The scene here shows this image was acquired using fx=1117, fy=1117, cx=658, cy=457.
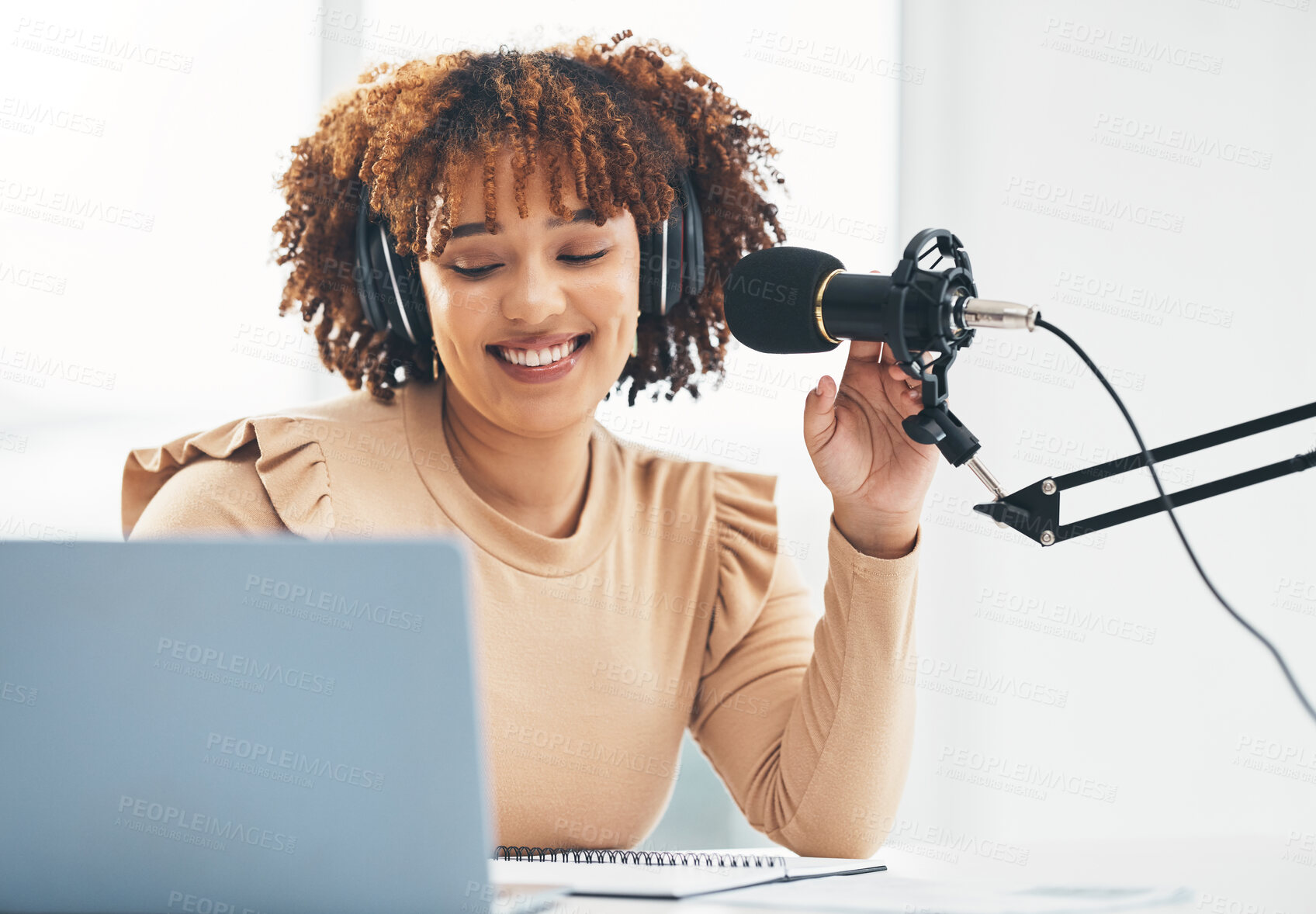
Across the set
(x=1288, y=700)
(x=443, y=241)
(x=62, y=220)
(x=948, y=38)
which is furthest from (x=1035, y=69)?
(x=62, y=220)

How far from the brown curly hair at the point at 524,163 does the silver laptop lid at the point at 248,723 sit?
640 mm

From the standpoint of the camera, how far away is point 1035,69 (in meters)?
2.07

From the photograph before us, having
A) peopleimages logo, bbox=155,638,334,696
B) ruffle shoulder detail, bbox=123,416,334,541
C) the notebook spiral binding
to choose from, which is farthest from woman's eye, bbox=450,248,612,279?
peopleimages logo, bbox=155,638,334,696

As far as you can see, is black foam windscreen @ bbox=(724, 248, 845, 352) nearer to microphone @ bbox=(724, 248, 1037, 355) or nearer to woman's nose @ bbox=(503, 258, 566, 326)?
microphone @ bbox=(724, 248, 1037, 355)

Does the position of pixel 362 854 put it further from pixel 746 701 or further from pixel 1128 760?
pixel 1128 760

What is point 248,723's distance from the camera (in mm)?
541

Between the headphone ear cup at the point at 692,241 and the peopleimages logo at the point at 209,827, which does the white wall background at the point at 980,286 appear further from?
the peopleimages logo at the point at 209,827

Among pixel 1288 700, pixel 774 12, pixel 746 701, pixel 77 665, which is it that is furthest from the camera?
pixel 774 12

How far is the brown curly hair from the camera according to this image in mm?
1141

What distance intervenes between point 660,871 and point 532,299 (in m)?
0.58

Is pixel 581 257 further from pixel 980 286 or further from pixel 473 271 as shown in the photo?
pixel 980 286

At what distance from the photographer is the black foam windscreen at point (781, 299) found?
2.70 ft

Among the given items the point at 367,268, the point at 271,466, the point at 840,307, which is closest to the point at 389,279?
the point at 367,268

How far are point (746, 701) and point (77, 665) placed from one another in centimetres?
81
